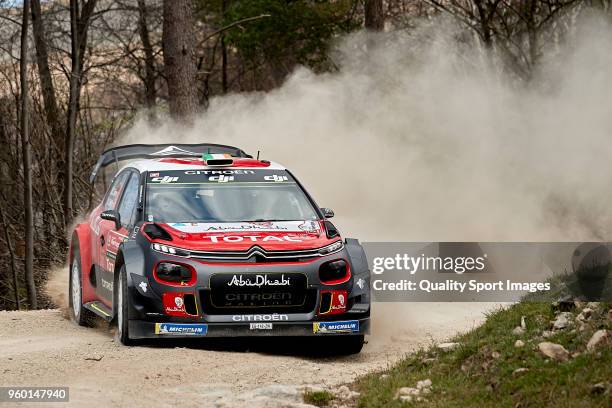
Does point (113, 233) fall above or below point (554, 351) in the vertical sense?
above

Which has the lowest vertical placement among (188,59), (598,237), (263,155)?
(598,237)

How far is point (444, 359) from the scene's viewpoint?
8781 millimetres

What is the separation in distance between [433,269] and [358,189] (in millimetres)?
5268

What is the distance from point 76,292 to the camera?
42.3 ft

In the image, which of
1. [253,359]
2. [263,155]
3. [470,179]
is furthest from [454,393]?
[470,179]

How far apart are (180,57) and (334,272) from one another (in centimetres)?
1346

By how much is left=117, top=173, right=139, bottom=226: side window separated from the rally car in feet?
0.14

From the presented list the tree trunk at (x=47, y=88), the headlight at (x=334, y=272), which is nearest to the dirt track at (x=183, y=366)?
the headlight at (x=334, y=272)

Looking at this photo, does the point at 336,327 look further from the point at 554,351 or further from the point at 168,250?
the point at 554,351

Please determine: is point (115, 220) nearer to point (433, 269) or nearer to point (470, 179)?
point (433, 269)

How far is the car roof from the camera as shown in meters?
11.5

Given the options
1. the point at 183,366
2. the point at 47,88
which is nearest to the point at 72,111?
the point at 47,88

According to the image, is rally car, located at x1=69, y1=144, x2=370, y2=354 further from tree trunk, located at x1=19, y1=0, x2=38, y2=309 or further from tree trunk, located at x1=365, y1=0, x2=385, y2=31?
tree trunk, located at x1=365, y1=0, x2=385, y2=31

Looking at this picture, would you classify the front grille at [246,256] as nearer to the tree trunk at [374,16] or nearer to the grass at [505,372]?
the grass at [505,372]
